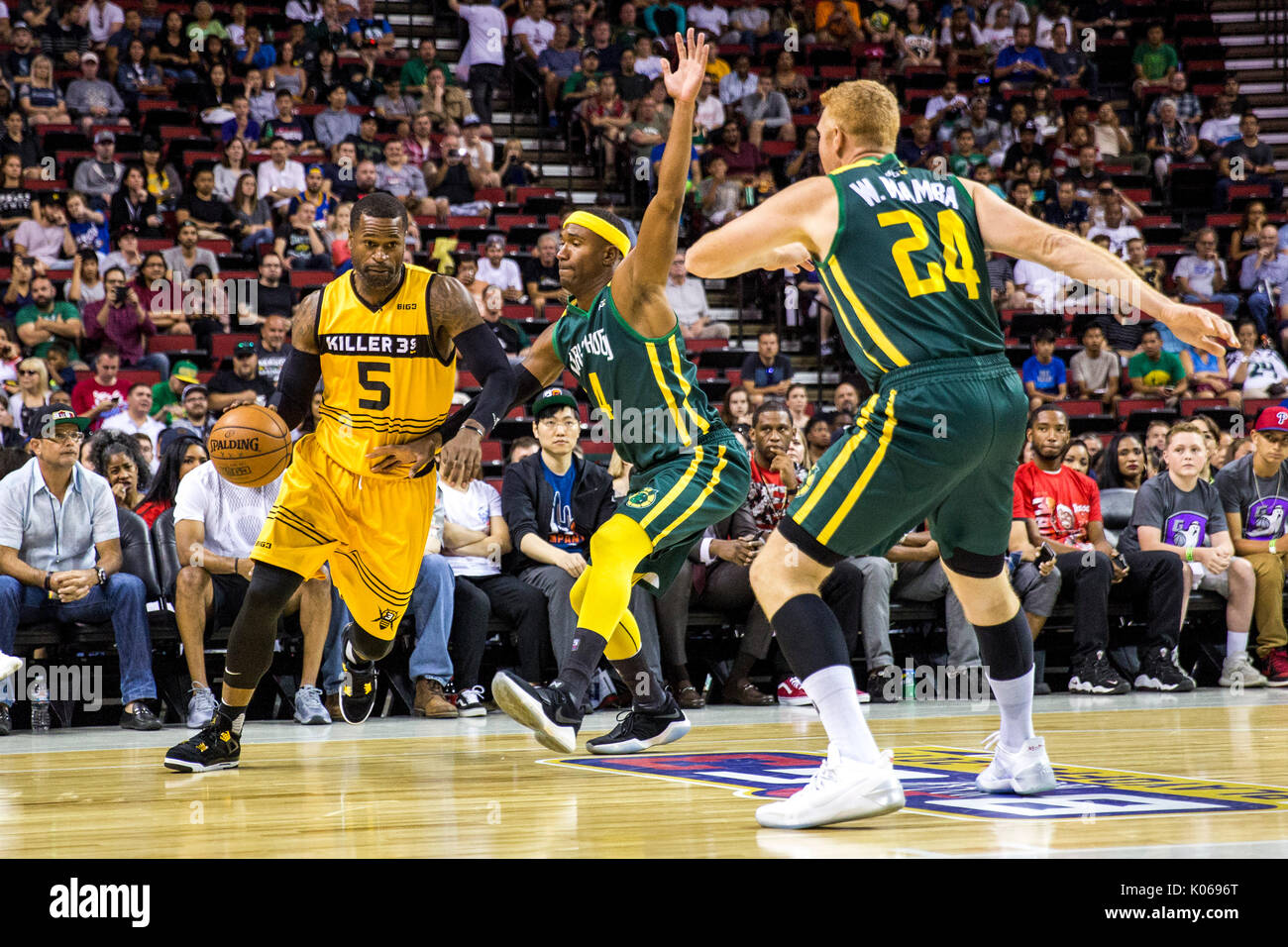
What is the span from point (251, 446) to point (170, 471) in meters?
3.11

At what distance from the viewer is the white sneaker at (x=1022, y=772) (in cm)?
365

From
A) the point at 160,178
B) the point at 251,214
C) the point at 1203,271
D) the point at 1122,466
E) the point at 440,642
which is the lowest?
the point at 440,642

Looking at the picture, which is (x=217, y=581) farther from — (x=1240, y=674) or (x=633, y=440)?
(x=1240, y=674)

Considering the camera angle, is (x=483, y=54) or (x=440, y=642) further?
(x=483, y=54)

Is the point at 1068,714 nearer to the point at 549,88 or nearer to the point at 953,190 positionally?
the point at 953,190

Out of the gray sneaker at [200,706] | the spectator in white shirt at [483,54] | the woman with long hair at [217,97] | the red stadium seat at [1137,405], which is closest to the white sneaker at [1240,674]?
the red stadium seat at [1137,405]

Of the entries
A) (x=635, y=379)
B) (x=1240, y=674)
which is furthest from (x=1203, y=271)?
(x=635, y=379)

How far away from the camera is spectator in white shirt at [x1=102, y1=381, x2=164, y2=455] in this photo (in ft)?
31.1

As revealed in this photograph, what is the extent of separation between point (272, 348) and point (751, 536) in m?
4.43

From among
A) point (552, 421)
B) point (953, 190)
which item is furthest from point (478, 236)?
point (953, 190)

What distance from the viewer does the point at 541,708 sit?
418 centimetres

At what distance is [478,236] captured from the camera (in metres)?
12.6

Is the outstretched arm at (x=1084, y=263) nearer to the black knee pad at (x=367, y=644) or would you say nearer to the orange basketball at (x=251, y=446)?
the orange basketball at (x=251, y=446)

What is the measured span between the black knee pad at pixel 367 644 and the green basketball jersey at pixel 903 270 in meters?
2.39
